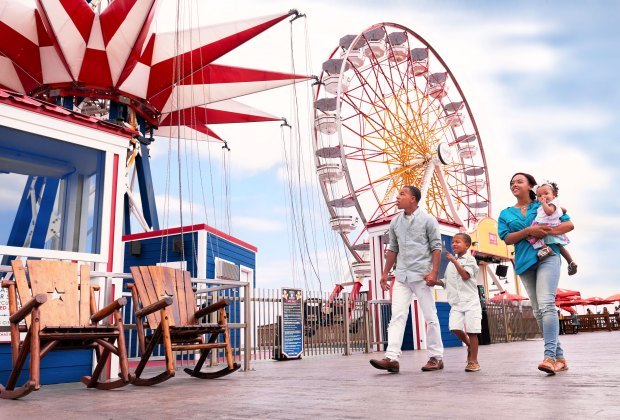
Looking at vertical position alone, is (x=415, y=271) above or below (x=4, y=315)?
above

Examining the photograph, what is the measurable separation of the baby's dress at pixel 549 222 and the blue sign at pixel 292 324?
611 cm

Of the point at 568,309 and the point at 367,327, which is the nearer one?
the point at 367,327

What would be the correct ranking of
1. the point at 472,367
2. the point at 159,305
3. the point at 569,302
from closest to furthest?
the point at 159,305, the point at 472,367, the point at 569,302

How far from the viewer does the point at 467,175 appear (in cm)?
2903

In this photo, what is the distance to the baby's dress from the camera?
13.5ft

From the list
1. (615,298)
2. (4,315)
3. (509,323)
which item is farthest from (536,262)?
(615,298)

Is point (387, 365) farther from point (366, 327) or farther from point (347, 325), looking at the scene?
point (366, 327)

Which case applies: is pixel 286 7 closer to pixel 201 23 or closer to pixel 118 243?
pixel 201 23

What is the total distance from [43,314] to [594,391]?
145 inches

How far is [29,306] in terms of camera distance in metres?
3.72

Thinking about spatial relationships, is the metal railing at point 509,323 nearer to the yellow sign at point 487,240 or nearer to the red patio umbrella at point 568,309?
the yellow sign at point 487,240

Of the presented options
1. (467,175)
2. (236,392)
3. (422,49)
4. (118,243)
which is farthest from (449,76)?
(236,392)

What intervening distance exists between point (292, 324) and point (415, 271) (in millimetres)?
5201

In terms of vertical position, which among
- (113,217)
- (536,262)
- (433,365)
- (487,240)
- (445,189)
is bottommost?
(433,365)
